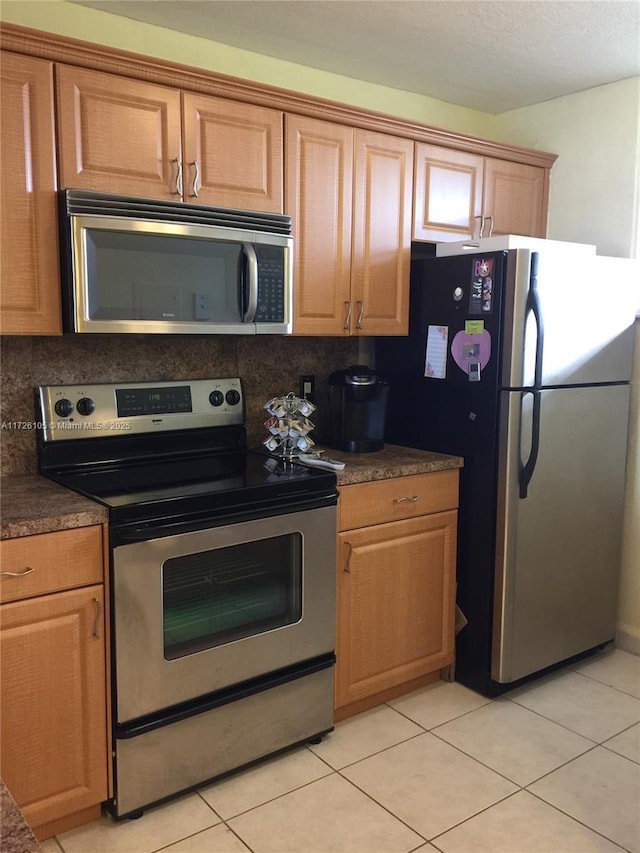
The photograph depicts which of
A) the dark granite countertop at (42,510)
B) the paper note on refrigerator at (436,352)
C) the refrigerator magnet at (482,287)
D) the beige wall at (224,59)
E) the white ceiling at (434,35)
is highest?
the white ceiling at (434,35)

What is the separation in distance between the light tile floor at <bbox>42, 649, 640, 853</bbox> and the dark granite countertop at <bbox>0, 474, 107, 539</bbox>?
87 cm

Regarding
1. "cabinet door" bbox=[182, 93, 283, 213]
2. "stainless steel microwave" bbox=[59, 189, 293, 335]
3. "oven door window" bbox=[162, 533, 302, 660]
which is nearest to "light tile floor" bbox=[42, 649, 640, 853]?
"oven door window" bbox=[162, 533, 302, 660]

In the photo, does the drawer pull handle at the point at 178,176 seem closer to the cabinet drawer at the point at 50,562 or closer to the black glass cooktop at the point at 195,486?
the black glass cooktop at the point at 195,486

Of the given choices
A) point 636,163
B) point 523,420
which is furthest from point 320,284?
point 636,163

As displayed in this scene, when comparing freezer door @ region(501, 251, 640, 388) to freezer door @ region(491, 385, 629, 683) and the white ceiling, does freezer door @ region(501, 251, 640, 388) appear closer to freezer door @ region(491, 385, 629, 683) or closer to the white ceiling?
freezer door @ region(491, 385, 629, 683)

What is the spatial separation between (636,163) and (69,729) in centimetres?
294

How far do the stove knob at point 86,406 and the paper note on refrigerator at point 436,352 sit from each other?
4.14 ft

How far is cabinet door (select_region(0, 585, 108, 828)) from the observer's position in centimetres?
179

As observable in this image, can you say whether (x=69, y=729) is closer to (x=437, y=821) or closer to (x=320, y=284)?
(x=437, y=821)

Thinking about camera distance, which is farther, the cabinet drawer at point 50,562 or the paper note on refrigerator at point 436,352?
the paper note on refrigerator at point 436,352

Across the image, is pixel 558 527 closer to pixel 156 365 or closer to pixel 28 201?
pixel 156 365

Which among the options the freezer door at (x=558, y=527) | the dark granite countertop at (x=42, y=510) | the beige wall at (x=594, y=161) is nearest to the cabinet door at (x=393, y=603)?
the freezer door at (x=558, y=527)

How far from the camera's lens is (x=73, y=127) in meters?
2.04

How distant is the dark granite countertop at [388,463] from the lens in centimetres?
243
